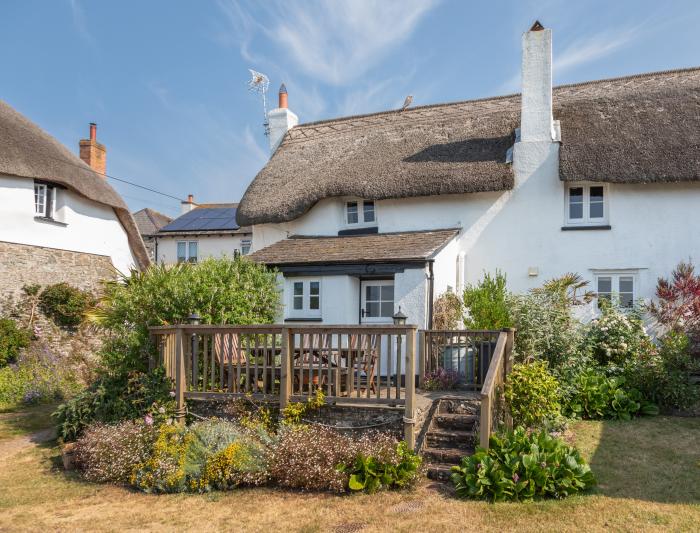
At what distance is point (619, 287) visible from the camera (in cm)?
1366

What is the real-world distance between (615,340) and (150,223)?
28717mm

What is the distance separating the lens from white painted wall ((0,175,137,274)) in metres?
17.8

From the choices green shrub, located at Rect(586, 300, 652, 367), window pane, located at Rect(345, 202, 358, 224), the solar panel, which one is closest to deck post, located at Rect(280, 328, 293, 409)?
green shrub, located at Rect(586, 300, 652, 367)

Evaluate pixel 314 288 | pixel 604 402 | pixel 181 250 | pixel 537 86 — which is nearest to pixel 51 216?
pixel 181 250

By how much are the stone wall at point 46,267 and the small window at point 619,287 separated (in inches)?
494

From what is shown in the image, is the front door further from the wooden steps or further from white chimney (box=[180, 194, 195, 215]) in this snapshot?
white chimney (box=[180, 194, 195, 215])

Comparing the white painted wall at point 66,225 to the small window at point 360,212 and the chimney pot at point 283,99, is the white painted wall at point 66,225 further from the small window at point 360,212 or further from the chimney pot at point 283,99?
the small window at point 360,212

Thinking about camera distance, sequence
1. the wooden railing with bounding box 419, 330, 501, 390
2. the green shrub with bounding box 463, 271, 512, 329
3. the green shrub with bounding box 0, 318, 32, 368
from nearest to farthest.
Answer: the wooden railing with bounding box 419, 330, 501, 390 → the green shrub with bounding box 463, 271, 512, 329 → the green shrub with bounding box 0, 318, 32, 368

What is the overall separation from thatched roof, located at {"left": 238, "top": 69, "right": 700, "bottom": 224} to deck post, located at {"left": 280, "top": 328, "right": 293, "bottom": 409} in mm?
7398

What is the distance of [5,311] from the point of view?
17.0 m

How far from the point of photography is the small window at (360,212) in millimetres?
15918

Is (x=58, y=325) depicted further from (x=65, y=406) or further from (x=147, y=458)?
(x=147, y=458)

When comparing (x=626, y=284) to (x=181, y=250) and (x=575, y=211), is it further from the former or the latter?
(x=181, y=250)

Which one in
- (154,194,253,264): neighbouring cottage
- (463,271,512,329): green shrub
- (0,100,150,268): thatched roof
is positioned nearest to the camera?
(463,271,512,329): green shrub
